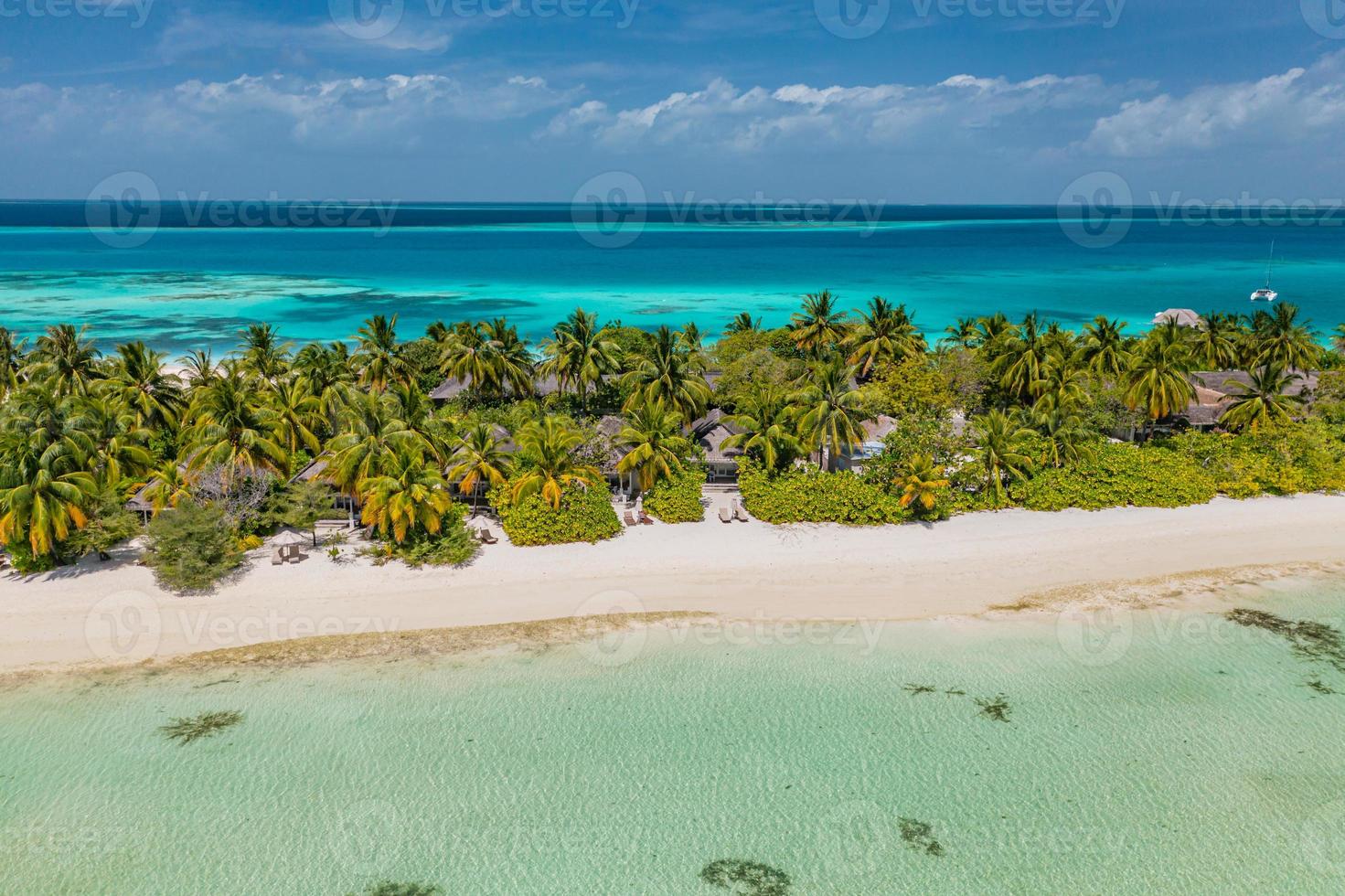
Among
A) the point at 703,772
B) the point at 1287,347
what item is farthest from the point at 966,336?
the point at 703,772

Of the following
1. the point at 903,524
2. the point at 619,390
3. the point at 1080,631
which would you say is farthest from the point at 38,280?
the point at 1080,631

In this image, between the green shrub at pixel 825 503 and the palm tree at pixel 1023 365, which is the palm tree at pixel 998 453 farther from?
the palm tree at pixel 1023 365

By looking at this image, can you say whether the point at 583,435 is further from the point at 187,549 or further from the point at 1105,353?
the point at 1105,353

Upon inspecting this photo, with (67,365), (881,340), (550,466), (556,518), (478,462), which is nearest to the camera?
(556,518)

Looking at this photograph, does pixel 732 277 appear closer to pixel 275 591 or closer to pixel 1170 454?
pixel 1170 454

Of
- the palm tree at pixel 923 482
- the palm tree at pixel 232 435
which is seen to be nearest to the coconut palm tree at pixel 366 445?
the palm tree at pixel 232 435

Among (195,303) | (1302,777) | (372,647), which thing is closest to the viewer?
(1302,777)
